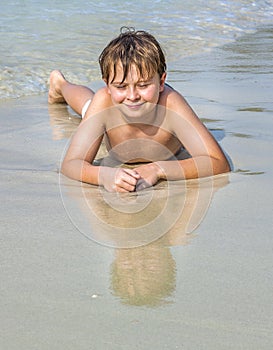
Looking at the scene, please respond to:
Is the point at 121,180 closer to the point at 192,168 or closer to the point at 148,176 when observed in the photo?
the point at 148,176

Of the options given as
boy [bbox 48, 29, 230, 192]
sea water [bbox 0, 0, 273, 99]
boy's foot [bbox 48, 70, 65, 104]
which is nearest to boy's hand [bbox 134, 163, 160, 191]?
boy [bbox 48, 29, 230, 192]

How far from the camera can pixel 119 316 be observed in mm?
1727

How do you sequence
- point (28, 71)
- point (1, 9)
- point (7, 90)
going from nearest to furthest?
point (7, 90), point (28, 71), point (1, 9)

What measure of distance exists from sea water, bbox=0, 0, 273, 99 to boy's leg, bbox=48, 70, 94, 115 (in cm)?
43

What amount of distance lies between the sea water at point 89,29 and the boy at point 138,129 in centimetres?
191

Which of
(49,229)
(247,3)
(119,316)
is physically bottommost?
(247,3)

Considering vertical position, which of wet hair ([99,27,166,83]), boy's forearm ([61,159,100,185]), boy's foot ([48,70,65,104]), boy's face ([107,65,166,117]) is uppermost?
wet hair ([99,27,166,83])

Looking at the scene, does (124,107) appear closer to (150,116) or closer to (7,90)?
(150,116)

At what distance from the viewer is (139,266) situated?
2.03 m

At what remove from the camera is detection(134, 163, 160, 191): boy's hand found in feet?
9.34

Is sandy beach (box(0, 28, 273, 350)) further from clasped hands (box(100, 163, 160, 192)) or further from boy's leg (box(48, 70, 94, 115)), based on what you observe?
boy's leg (box(48, 70, 94, 115))

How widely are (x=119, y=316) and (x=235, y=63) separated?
186 inches

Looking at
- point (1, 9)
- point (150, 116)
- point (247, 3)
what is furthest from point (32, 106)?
point (247, 3)

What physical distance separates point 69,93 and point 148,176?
5.95 feet
